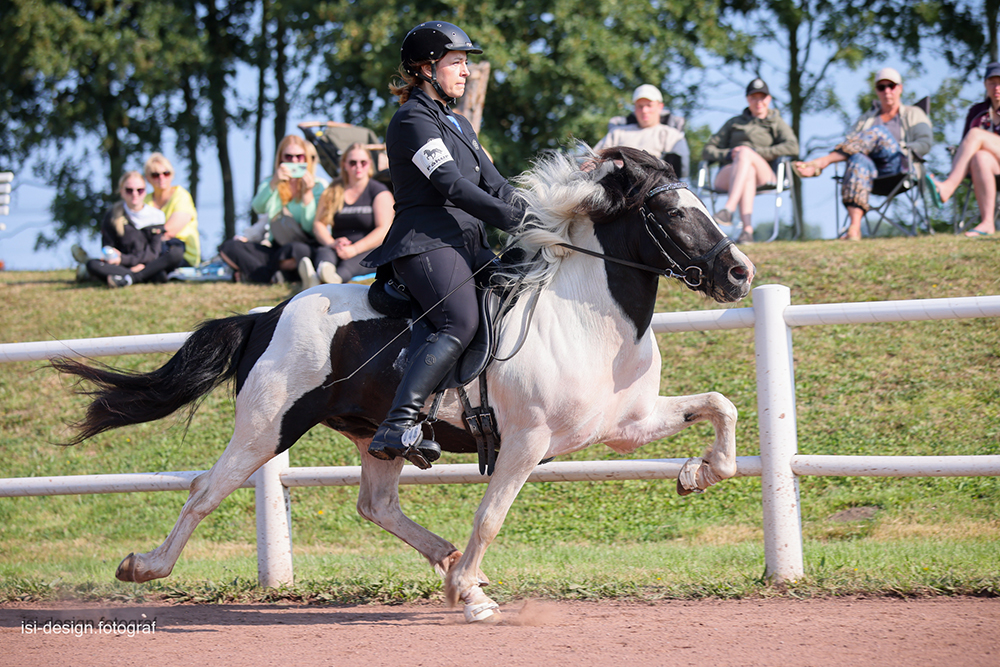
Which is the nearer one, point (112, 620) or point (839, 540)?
point (112, 620)

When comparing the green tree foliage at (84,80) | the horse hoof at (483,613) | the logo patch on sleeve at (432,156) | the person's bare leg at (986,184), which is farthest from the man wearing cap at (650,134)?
the green tree foliage at (84,80)

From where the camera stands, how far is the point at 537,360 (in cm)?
419

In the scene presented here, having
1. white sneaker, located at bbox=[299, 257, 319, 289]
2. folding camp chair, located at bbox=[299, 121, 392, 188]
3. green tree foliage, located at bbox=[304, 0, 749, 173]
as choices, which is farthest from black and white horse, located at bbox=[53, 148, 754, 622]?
green tree foliage, located at bbox=[304, 0, 749, 173]

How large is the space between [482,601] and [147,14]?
22211 mm

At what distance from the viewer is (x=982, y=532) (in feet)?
19.7

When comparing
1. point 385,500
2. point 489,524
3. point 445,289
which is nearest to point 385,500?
point 385,500

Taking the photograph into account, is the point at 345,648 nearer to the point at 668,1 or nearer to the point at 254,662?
the point at 254,662

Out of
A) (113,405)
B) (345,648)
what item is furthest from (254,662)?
(113,405)

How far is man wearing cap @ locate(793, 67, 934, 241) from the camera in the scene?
33.0 feet

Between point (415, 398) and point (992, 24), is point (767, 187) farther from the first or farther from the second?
point (992, 24)

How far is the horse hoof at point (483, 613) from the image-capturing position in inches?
166

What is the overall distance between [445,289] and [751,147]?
7623 mm

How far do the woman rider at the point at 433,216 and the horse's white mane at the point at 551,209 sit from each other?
0.32 ft

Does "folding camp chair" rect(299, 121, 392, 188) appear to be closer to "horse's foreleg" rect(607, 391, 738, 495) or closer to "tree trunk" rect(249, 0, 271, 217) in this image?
"horse's foreleg" rect(607, 391, 738, 495)
